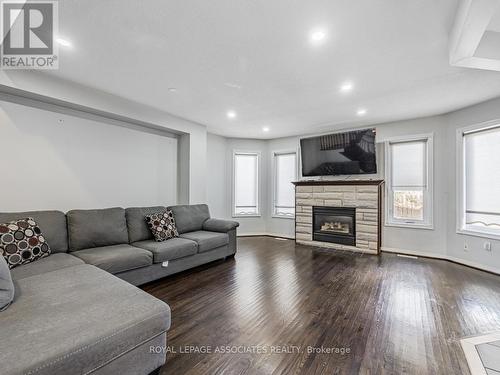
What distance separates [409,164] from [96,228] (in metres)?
5.37

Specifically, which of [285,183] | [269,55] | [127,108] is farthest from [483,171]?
[127,108]

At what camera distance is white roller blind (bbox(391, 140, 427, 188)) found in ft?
14.3

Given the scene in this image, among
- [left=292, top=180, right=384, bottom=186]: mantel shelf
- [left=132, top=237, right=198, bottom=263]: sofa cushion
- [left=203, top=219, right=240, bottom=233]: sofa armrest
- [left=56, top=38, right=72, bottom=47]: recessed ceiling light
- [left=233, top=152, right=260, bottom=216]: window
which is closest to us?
[left=56, top=38, right=72, bottom=47]: recessed ceiling light

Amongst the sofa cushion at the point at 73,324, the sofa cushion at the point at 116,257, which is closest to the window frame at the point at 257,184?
the sofa cushion at the point at 116,257

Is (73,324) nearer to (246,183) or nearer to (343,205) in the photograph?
(343,205)

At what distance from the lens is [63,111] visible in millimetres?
3170

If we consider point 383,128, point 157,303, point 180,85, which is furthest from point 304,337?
point 383,128

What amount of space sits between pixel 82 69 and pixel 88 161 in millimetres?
1315

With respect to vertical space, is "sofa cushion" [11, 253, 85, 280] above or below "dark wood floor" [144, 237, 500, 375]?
above

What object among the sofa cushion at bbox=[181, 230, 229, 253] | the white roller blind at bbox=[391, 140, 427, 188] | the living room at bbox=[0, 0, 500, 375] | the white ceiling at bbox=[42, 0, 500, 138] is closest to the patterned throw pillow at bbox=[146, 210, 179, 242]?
the living room at bbox=[0, 0, 500, 375]

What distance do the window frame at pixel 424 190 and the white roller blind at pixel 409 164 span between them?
2.4 inches

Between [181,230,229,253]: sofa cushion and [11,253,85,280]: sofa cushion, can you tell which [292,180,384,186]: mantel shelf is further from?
[11,253,85,280]: sofa cushion

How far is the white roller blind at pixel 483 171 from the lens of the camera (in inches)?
136

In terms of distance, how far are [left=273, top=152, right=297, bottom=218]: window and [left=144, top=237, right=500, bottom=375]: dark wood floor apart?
7.61 feet
